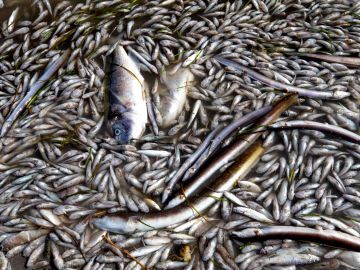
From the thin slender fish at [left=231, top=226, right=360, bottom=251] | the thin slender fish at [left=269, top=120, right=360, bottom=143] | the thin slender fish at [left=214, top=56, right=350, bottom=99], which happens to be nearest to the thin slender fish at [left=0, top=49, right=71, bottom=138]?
the thin slender fish at [left=214, top=56, right=350, bottom=99]

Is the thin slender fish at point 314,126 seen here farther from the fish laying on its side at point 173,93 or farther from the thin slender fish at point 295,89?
the fish laying on its side at point 173,93

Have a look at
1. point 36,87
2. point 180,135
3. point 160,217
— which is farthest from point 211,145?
point 36,87

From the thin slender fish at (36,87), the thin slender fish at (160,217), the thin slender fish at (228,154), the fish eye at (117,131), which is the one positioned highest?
the thin slender fish at (36,87)

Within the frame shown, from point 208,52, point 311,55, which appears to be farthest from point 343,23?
point 208,52

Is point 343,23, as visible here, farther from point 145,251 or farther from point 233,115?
point 145,251

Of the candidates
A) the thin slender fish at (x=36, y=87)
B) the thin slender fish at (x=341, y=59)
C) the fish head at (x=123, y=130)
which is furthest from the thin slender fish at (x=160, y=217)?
the thin slender fish at (x=341, y=59)

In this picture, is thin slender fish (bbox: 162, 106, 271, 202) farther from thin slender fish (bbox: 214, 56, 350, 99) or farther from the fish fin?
the fish fin
